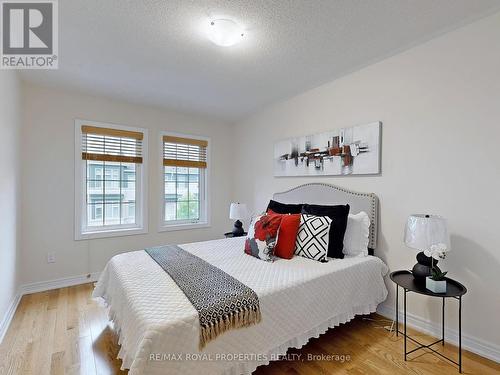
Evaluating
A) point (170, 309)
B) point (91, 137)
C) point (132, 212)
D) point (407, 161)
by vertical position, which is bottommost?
point (170, 309)

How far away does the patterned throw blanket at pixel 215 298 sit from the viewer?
52.4 inches

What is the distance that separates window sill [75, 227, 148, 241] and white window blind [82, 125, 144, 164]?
0.95 metres

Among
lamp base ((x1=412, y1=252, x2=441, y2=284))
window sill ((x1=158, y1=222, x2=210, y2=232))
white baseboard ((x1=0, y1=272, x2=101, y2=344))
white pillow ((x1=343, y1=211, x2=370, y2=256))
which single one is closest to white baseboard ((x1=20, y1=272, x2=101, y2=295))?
white baseboard ((x1=0, y1=272, x2=101, y2=344))

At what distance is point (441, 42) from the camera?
6.51 feet

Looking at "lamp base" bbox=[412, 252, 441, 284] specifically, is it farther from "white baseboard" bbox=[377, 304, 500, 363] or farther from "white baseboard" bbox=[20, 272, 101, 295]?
"white baseboard" bbox=[20, 272, 101, 295]

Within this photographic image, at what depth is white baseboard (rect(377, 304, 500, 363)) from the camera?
1.75m

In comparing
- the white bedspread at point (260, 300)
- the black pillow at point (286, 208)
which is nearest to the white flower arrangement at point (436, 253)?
the white bedspread at point (260, 300)

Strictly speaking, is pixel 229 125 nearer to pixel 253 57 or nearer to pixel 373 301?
pixel 253 57

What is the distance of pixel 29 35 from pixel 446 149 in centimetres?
334

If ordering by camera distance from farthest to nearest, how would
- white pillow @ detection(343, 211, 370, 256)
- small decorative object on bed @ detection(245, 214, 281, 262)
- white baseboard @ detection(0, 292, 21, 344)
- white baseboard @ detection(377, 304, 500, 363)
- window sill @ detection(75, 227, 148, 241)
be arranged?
1. window sill @ detection(75, 227, 148, 241)
2. white pillow @ detection(343, 211, 370, 256)
3. small decorative object on bed @ detection(245, 214, 281, 262)
4. white baseboard @ detection(0, 292, 21, 344)
5. white baseboard @ detection(377, 304, 500, 363)

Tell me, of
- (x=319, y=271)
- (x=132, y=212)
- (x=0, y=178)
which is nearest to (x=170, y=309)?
(x=319, y=271)

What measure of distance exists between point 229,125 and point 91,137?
6.98ft

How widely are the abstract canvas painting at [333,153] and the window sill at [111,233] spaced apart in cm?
214

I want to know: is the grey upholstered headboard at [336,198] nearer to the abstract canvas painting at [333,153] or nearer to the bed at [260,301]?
the bed at [260,301]
